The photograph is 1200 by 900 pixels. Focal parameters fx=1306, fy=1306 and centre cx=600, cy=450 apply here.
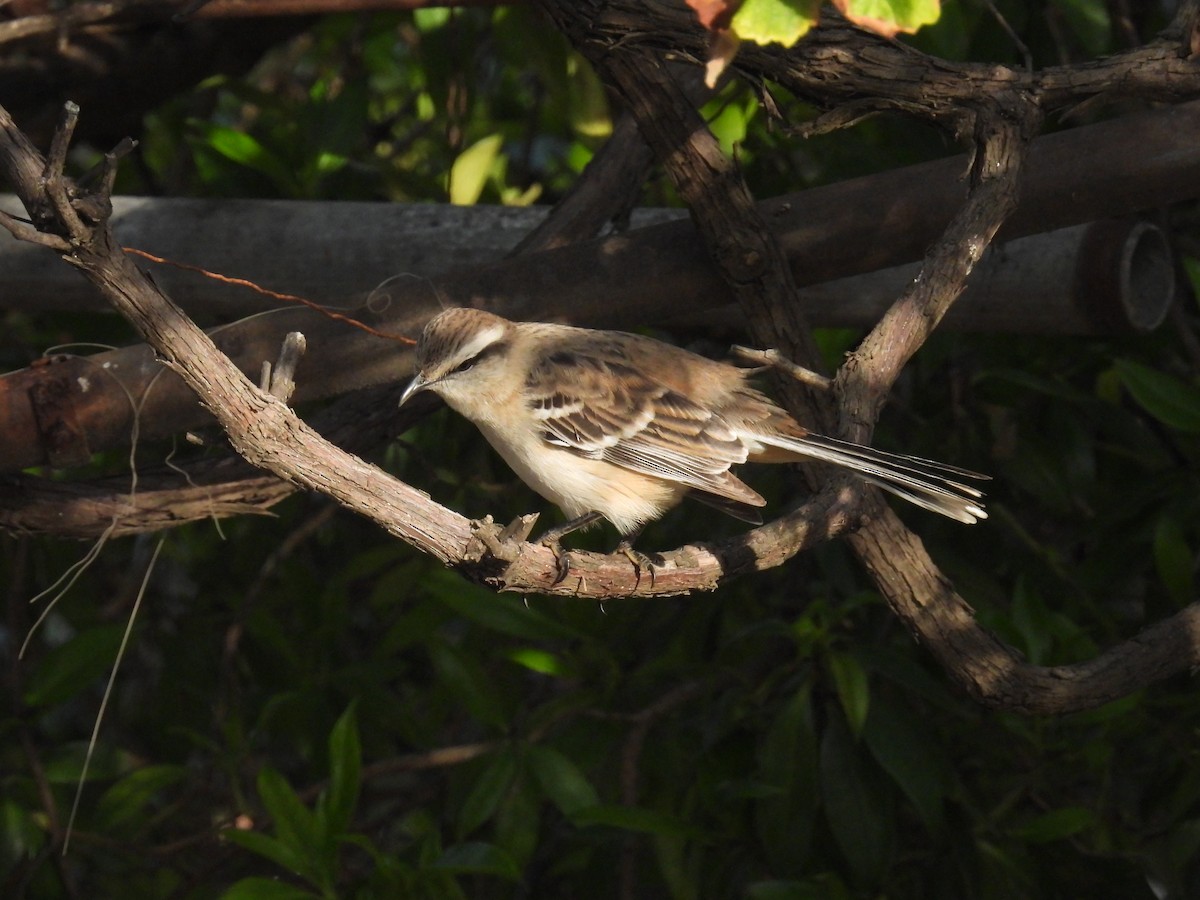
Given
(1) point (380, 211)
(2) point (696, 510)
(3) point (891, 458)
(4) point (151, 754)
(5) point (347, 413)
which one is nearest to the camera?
(3) point (891, 458)

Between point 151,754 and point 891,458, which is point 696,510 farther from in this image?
point 151,754

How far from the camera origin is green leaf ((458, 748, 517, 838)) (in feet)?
12.3

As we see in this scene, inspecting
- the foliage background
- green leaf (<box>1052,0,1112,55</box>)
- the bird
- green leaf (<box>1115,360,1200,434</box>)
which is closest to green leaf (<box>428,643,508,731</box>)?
A: the foliage background

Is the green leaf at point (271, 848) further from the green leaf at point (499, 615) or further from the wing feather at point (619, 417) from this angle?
the wing feather at point (619, 417)

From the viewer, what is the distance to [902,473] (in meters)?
2.87

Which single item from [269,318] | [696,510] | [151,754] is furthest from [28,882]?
[696,510]

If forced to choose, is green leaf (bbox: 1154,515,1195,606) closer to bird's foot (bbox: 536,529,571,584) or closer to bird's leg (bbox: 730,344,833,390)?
bird's leg (bbox: 730,344,833,390)

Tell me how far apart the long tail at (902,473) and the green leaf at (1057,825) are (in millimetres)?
1112

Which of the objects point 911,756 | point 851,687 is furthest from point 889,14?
point 911,756

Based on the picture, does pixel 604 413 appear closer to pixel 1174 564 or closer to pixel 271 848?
pixel 271 848

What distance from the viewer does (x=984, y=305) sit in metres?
3.73

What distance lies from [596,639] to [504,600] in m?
0.32

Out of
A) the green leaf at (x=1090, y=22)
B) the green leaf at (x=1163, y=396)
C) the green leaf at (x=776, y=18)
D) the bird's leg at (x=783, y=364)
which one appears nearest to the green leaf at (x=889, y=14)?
the green leaf at (x=776, y=18)

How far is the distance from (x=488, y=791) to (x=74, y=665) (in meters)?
1.37
